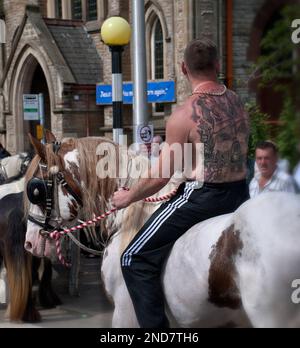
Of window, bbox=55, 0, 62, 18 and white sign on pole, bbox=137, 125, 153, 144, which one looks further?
window, bbox=55, 0, 62, 18

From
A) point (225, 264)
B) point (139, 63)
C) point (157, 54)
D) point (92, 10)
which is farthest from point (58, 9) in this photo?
point (225, 264)

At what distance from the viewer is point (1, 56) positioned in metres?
25.9

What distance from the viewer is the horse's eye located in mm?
4070

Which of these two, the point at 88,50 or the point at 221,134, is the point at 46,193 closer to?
the point at 221,134

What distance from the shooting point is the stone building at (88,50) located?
57.7 ft

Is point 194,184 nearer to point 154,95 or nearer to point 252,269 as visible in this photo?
point 252,269

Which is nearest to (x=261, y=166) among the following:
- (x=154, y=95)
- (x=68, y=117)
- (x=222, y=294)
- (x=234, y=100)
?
(x=234, y=100)

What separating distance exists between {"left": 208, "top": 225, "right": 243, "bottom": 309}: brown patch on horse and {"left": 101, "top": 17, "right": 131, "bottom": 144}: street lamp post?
5332mm

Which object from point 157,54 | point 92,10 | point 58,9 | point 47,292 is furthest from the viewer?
point 58,9

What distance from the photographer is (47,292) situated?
6887mm

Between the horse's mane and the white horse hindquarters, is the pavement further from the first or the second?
the white horse hindquarters

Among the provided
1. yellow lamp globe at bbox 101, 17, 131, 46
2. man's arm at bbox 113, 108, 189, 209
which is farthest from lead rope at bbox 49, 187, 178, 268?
yellow lamp globe at bbox 101, 17, 131, 46

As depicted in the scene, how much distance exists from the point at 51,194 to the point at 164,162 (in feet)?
3.83

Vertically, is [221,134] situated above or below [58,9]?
below
